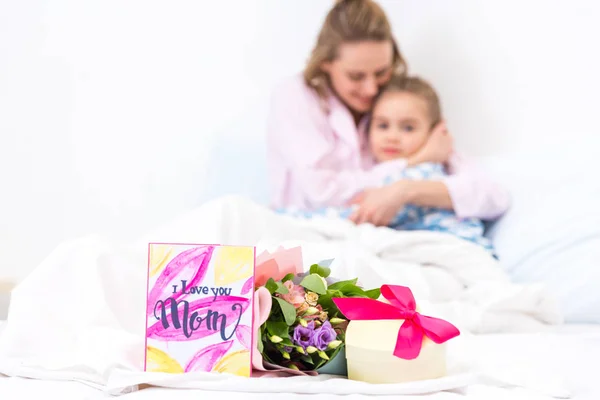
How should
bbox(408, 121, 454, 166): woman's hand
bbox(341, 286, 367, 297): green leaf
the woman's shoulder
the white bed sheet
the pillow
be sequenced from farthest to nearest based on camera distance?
the woman's shoulder → bbox(408, 121, 454, 166): woman's hand → the pillow → bbox(341, 286, 367, 297): green leaf → the white bed sheet

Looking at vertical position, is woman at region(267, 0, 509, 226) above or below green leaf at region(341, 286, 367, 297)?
above

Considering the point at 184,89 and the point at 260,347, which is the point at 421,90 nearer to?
the point at 184,89

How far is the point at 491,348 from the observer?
100 cm

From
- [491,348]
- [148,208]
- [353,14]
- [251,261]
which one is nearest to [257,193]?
[148,208]

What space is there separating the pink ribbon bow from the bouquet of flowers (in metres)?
0.03

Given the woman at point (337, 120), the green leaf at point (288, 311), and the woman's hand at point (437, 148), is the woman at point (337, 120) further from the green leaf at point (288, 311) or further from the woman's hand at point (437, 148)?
the green leaf at point (288, 311)

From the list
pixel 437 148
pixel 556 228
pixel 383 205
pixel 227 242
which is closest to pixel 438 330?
pixel 227 242

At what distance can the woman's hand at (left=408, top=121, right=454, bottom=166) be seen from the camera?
1.85 meters

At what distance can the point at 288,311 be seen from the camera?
76 cm

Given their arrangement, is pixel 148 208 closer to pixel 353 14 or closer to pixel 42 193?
pixel 42 193

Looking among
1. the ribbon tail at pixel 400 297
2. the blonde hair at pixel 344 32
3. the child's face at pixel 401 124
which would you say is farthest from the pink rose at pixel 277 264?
the blonde hair at pixel 344 32

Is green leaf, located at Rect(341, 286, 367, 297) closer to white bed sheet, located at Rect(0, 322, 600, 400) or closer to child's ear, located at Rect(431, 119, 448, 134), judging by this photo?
white bed sheet, located at Rect(0, 322, 600, 400)

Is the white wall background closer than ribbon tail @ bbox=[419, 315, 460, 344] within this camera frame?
No

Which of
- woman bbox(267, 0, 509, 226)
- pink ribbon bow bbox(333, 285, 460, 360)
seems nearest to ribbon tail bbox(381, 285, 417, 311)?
pink ribbon bow bbox(333, 285, 460, 360)
